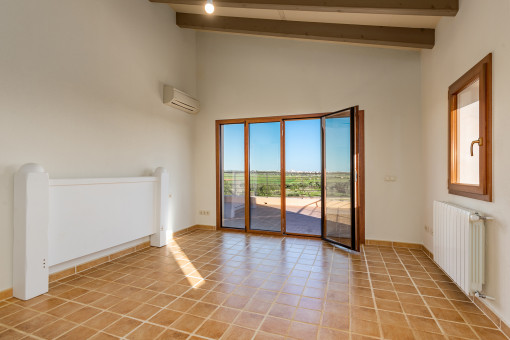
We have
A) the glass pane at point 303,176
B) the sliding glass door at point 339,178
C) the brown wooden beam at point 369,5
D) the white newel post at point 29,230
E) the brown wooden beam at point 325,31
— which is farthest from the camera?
the glass pane at point 303,176

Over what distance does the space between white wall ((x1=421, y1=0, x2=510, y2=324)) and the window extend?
0.06 metres

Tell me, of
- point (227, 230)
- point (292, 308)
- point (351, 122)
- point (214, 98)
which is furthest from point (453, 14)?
point (227, 230)

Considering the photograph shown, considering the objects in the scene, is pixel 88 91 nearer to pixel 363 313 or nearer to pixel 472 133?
pixel 363 313

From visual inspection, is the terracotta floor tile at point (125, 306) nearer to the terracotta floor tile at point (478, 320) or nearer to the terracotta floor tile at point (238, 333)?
the terracotta floor tile at point (238, 333)

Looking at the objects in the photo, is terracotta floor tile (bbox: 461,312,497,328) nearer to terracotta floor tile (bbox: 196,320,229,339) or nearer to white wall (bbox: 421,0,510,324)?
white wall (bbox: 421,0,510,324)

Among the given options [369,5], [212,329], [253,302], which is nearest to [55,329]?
[212,329]

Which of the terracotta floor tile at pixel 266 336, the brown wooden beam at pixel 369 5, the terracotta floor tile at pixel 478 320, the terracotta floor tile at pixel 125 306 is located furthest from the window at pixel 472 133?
the terracotta floor tile at pixel 125 306

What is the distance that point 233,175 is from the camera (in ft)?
16.8

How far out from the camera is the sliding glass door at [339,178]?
378cm

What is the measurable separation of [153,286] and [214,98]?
3.57 meters

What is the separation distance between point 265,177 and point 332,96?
1833 millimetres

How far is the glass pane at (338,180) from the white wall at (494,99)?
1.08 metres

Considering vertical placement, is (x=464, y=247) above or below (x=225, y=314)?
above

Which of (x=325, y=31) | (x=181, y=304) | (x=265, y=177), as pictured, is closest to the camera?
(x=181, y=304)
